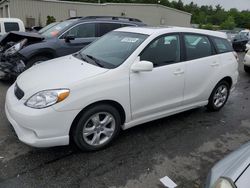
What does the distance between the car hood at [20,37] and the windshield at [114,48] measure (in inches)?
105

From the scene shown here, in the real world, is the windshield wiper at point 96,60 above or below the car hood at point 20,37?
below

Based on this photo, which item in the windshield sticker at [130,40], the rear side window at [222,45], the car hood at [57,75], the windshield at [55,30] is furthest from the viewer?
the windshield at [55,30]

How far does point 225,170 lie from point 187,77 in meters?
2.31

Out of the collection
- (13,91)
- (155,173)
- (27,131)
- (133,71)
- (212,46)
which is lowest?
(155,173)

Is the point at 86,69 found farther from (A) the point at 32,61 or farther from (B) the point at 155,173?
(A) the point at 32,61

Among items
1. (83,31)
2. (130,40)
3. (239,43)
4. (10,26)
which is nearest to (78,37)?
(83,31)

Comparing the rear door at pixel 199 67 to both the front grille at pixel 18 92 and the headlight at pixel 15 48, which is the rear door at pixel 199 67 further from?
the headlight at pixel 15 48

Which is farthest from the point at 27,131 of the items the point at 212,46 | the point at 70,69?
the point at 212,46

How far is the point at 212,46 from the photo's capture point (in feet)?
14.7

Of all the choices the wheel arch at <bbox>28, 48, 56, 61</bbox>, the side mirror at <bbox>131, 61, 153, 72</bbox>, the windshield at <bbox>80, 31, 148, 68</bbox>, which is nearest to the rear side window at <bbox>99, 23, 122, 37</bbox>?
the wheel arch at <bbox>28, 48, 56, 61</bbox>

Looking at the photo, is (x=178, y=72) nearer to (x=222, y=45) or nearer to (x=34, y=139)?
(x=222, y=45)

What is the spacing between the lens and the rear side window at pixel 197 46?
4035 mm

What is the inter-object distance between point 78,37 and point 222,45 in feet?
12.6

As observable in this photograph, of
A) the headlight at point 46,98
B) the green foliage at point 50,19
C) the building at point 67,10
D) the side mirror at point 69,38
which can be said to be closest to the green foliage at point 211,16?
the building at point 67,10
